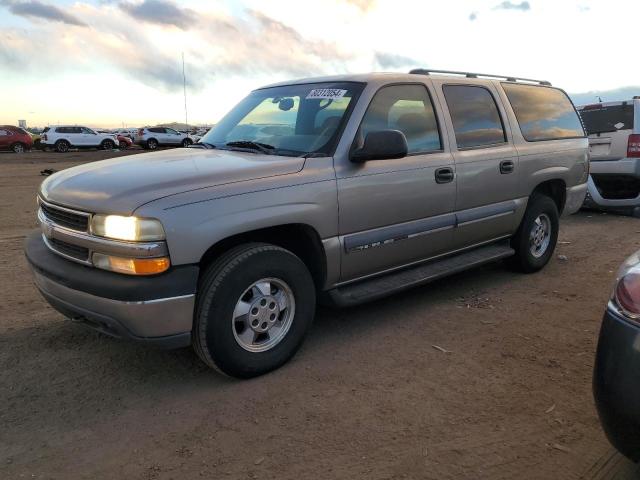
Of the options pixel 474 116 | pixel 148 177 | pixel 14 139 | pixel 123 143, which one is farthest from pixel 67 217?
pixel 123 143

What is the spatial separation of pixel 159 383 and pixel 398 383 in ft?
4.89

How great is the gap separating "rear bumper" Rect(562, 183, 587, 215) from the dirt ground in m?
1.54

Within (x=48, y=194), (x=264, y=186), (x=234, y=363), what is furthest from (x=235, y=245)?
(x=48, y=194)

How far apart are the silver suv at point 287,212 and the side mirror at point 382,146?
1 centimetres

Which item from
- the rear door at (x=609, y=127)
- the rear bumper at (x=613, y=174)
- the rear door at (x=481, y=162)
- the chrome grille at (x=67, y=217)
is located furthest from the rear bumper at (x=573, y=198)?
the chrome grille at (x=67, y=217)

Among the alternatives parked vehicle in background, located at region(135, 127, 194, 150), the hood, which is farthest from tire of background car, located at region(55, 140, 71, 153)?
the hood

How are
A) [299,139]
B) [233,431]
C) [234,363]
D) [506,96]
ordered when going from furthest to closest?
1. [506,96]
2. [299,139]
3. [234,363]
4. [233,431]

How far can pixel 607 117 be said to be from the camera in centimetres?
876

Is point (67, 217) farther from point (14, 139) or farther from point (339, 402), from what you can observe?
point (14, 139)

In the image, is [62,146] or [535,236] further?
[62,146]

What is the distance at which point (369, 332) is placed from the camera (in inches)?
162

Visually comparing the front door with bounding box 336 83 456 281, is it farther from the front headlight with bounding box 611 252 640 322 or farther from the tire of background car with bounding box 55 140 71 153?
the tire of background car with bounding box 55 140 71 153

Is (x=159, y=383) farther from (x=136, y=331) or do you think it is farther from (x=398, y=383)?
(x=398, y=383)

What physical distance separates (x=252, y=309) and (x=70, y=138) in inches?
1259
